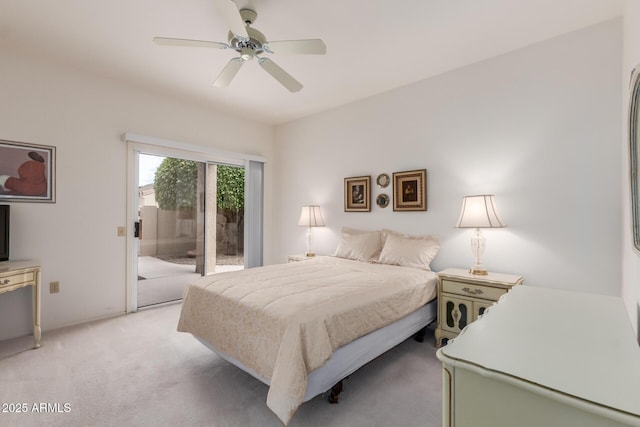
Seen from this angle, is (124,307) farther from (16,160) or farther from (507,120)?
(507,120)

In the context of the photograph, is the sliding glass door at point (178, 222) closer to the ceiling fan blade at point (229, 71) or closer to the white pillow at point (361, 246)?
the ceiling fan blade at point (229, 71)

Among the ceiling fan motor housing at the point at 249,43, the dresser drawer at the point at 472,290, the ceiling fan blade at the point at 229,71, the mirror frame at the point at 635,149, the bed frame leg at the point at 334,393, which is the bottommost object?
the bed frame leg at the point at 334,393

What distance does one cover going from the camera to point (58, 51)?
280cm

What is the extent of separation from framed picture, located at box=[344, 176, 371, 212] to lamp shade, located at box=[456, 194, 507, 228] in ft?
4.45

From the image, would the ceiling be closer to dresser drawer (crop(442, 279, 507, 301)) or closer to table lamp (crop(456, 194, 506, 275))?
table lamp (crop(456, 194, 506, 275))

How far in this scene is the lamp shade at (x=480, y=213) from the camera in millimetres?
2541

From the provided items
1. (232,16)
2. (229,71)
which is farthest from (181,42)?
(232,16)

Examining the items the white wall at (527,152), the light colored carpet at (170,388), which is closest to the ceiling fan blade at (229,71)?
the white wall at (527,152)

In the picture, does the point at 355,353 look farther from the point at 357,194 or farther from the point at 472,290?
the point at 357,194

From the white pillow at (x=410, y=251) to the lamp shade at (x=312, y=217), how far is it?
46.2 inches

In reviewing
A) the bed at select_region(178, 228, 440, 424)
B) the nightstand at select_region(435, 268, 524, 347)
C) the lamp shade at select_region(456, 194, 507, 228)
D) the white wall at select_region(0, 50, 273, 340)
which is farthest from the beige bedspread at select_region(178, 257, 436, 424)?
the white wall at select_region(0, 50, 273, 340)

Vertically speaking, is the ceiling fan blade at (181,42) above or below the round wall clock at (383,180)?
above

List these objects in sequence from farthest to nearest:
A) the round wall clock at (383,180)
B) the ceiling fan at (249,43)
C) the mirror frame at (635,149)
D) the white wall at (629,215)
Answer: the round wall clock at (383,180)
the ceiling fan at (249,43)
the white wall at (629,215)
the mirror frame at (635,149)

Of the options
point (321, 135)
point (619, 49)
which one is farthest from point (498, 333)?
point (321, 135)
